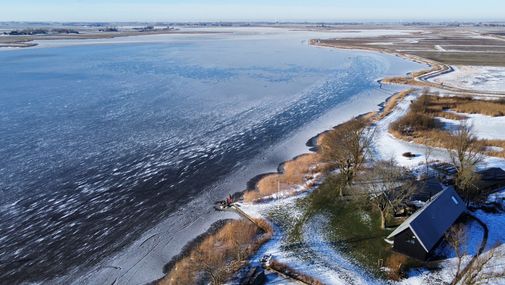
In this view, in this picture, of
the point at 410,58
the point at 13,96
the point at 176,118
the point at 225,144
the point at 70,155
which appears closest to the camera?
the point at 70,155

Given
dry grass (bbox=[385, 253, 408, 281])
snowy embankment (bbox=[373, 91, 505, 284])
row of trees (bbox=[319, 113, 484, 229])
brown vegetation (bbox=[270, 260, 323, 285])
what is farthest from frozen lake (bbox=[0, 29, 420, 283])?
dry grass (bbox=[385, 253, 408, 281])

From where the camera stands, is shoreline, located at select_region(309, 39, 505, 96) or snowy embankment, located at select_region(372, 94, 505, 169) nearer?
snowy embankment, located at select_region(372, 94, 505, 169)

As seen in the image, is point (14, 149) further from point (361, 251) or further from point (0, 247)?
point (361, 251)

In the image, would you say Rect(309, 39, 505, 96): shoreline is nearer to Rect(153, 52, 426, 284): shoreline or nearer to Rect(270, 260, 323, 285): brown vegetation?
Rect(153, 52, 426, 284): shoreline

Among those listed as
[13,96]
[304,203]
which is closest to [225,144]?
[304,203]

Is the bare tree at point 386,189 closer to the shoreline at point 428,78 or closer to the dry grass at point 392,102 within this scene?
the dry grass at point 392,102

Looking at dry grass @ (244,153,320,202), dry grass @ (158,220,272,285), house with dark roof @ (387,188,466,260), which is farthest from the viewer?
dry grass @ (244,153,320,202)

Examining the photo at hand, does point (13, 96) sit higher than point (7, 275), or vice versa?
point (13, 96)
